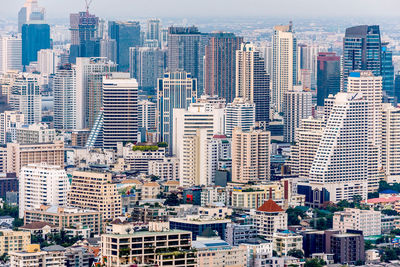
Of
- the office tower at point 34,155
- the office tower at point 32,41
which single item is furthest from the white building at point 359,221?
the office tower at point 32,41

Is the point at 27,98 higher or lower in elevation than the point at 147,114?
higher

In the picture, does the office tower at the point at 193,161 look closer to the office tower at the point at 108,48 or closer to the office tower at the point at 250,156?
the office tower at the point at 250,156

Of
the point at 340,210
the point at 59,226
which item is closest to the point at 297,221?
the point at 340,210

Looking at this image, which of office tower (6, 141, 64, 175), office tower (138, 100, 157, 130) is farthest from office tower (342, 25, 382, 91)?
office tower (6, 141, 64, 175)

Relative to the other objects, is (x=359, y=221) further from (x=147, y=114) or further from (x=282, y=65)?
(x=282, y=65)

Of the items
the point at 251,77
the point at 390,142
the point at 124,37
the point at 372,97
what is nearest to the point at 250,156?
the point at 372,97

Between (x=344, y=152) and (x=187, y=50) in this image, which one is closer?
(x=344, y=152)
